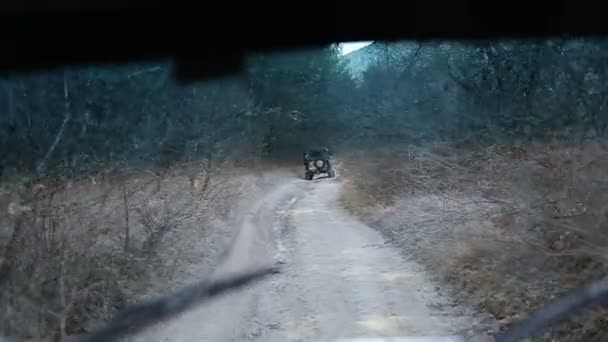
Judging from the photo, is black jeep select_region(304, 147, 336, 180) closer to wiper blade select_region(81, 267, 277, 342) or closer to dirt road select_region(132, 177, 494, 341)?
dirt road select_region(132, 177, 494, 341)

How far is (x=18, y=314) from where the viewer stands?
14.7ft

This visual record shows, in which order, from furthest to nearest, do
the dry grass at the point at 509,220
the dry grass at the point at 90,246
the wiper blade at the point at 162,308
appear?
the dry grass at the point at 509,220 < the dry grass at the point at 90,246 < the wiper blade at the point at 162,308

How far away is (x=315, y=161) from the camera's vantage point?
8.44 m

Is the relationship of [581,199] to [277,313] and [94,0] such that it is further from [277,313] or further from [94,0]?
[94,0]

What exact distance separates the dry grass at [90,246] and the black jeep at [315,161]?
143cm

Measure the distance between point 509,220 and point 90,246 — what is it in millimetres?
3679

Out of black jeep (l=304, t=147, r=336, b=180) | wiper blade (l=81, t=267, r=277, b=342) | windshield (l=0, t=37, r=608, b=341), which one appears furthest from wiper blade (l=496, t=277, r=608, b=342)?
black jeep (l=304, t=147, r=336, b=180)

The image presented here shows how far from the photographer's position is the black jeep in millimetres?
8266

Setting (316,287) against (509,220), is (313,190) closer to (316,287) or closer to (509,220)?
(316,287)

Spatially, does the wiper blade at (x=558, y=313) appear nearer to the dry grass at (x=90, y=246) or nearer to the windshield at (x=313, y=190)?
the windshield at (x=313, y=190)

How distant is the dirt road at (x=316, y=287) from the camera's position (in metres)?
5.35

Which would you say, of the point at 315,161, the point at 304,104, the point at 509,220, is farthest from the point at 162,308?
the point at 304,104

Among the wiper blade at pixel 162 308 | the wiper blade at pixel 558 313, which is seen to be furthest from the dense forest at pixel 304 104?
the wiper blade at pixel 558 313

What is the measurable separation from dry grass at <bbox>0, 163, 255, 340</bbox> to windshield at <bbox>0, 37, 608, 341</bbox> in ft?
0.06
